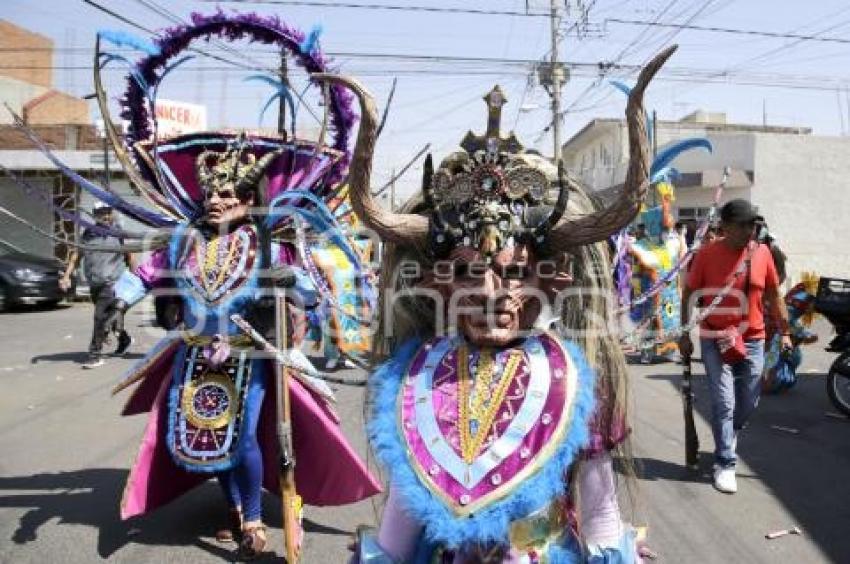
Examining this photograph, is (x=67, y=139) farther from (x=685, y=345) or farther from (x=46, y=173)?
(x=685, y=345)

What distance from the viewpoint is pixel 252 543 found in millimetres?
3660

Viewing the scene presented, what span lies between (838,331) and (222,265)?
6.02 m

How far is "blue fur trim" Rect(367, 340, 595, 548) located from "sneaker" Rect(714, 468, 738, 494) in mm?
3276

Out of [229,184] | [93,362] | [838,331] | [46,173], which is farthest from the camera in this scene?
[46,173]

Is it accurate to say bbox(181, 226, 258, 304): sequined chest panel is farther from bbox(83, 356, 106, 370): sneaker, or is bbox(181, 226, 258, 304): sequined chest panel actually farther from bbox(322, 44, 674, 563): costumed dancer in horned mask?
bbox(83, 356, 106, 370): sneaker

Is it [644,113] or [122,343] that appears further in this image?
[122,343]

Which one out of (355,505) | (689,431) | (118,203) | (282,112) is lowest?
(355,505)

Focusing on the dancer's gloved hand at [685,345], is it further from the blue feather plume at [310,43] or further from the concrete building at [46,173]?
the concrete building at [46,173]

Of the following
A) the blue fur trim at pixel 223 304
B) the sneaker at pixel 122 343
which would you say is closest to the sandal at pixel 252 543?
the blue fur trim at pixel 223 304

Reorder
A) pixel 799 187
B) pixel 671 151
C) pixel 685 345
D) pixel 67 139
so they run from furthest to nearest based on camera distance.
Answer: pixel 799 187
pixel 67 139
pixel 685 345
pixel 671 151

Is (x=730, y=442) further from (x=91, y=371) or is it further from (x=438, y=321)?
(x=91, y=371)

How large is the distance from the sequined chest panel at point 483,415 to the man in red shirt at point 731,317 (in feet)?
10.3

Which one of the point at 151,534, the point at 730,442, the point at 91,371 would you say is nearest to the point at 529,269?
the point at 151,534

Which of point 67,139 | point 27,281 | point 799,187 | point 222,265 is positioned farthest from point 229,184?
point 799,187
